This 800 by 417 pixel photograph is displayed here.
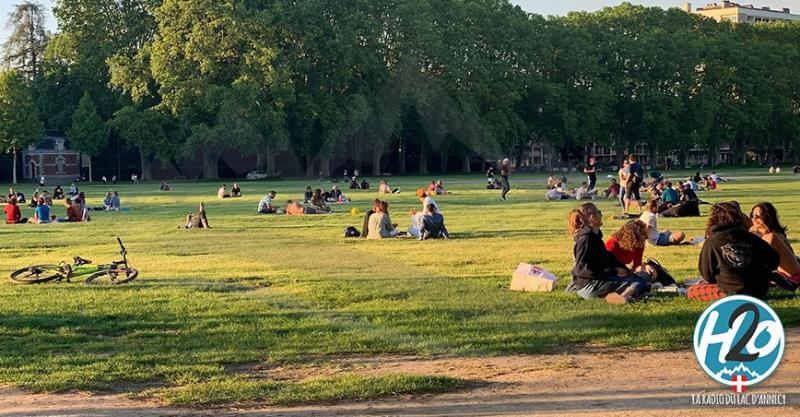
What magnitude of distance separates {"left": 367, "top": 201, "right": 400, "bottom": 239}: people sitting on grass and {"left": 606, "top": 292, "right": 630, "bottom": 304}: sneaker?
1083cm

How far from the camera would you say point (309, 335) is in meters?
10.5

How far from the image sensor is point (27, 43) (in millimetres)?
99000

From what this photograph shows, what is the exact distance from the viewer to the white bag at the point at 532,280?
12891mm

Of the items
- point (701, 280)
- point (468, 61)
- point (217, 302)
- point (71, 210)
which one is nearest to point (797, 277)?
point (701, 280)

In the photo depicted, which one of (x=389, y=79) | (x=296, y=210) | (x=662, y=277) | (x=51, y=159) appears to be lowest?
(x=296, y=210)

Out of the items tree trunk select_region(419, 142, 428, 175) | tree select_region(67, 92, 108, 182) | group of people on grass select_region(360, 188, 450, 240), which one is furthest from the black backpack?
tree trunk select_region(419, 142, 428, 175)

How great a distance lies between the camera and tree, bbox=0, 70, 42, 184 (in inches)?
3142

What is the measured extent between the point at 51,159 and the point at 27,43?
1258 centimetres

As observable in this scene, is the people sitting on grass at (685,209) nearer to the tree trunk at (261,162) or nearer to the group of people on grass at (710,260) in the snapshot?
the group of people on grass at (710,260)

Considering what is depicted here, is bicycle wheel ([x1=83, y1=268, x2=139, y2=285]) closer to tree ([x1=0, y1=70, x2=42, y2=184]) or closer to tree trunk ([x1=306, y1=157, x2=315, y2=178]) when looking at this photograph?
tree trunk ([x1=306, y1=157, x2=315, y2=178])

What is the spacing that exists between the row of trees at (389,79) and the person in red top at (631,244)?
61251 mm

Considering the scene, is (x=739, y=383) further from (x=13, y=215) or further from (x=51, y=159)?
(x=51, y=159)

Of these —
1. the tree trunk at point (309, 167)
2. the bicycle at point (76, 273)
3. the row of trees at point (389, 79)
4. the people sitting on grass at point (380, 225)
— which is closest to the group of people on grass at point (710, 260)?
the bicycle at point (76, 273)

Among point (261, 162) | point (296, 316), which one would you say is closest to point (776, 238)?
point (296, 316)
